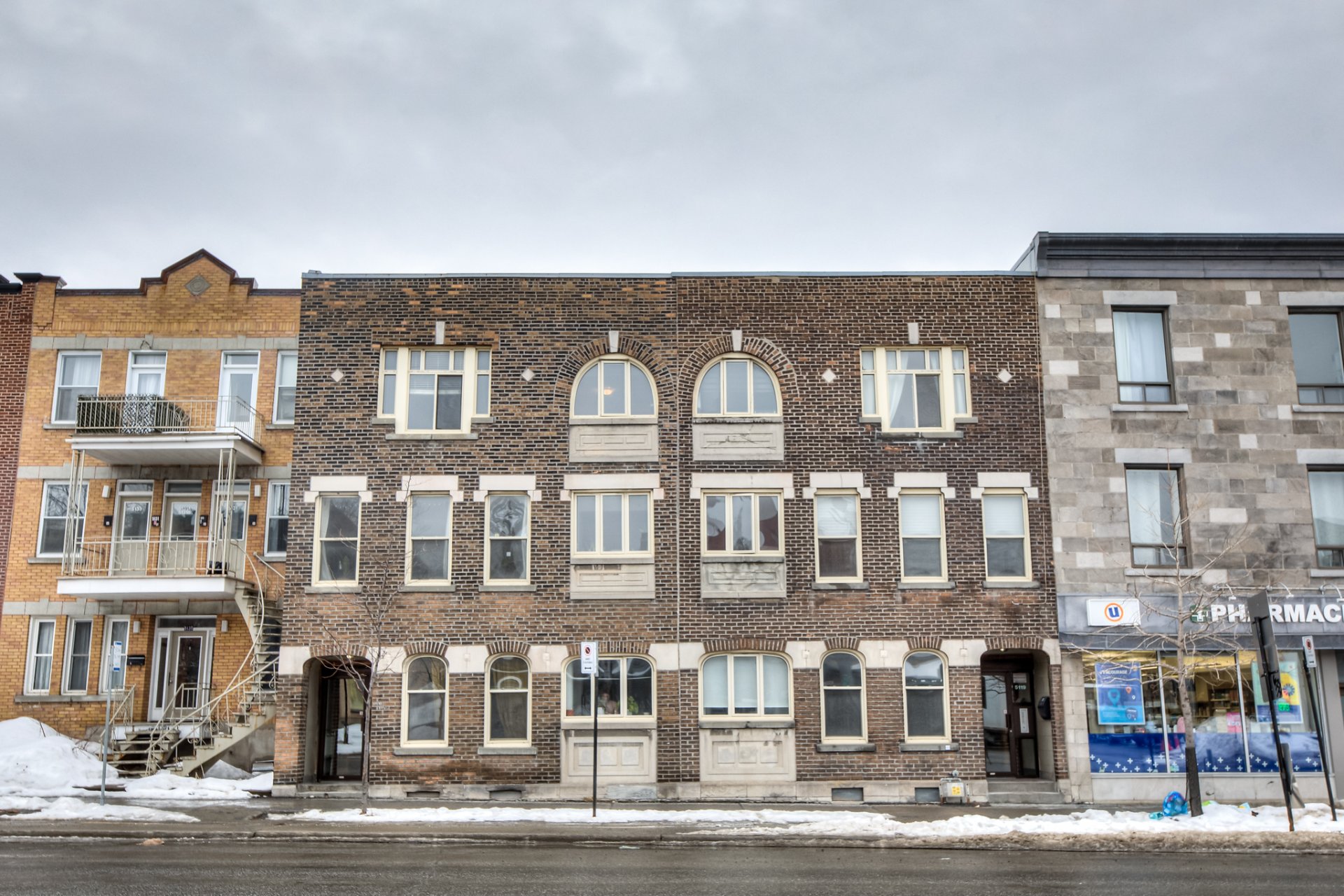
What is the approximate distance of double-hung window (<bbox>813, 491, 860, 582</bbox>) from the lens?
21.1m

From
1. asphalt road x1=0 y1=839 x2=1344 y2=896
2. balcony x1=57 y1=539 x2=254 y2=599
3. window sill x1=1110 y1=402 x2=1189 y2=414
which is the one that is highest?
window sill x1=1110 y1=402 x2=1189 y2=414

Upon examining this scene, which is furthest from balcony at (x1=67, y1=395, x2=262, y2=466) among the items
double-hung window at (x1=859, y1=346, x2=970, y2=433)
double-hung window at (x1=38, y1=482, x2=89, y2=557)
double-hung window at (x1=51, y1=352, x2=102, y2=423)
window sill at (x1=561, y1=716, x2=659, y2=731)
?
double-hung window at (x1=859, y1=346, x2=970, y2=433)

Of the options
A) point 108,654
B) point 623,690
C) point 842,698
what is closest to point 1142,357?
point 842,698

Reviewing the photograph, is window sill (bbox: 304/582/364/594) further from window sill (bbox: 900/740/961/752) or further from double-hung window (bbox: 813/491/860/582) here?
window sill (bbox: 900/740/961/752)

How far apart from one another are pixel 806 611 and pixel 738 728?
98.3 inches

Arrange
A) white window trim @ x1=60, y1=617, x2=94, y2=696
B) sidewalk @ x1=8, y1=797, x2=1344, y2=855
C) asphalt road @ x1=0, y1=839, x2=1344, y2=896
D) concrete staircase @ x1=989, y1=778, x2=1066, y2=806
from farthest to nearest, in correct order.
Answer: white window trim @ x1=60, y1=617, x2=94, y2=696
concrete staircase @ x1=989, y1=778, x2=1066, y2=806
sidewalk @ x1=8, y1=797, x2=1344, y2=855
asphalt road @ x1=0, y1=839, x2=1344, y2=896

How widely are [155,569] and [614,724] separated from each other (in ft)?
37.3

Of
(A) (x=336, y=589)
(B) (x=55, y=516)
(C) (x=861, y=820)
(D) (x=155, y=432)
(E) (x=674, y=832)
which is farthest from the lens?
(B) (x=55, y=516)

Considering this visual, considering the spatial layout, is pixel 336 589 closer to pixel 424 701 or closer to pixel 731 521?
pixel 424 701

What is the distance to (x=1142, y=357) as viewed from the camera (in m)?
22.0

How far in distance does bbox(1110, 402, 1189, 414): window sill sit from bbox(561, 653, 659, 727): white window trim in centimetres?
1020

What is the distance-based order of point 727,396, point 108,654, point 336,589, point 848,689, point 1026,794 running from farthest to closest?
point 108,654, point 727,396, point 336,589, point 848,689, point 1026,794

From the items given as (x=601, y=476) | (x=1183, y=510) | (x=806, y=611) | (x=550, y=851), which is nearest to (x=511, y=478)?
(x=601, y=476)

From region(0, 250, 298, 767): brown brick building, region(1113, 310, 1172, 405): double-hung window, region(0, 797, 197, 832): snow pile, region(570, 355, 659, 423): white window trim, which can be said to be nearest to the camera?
region(0, 797, 197, 832): snow pile
